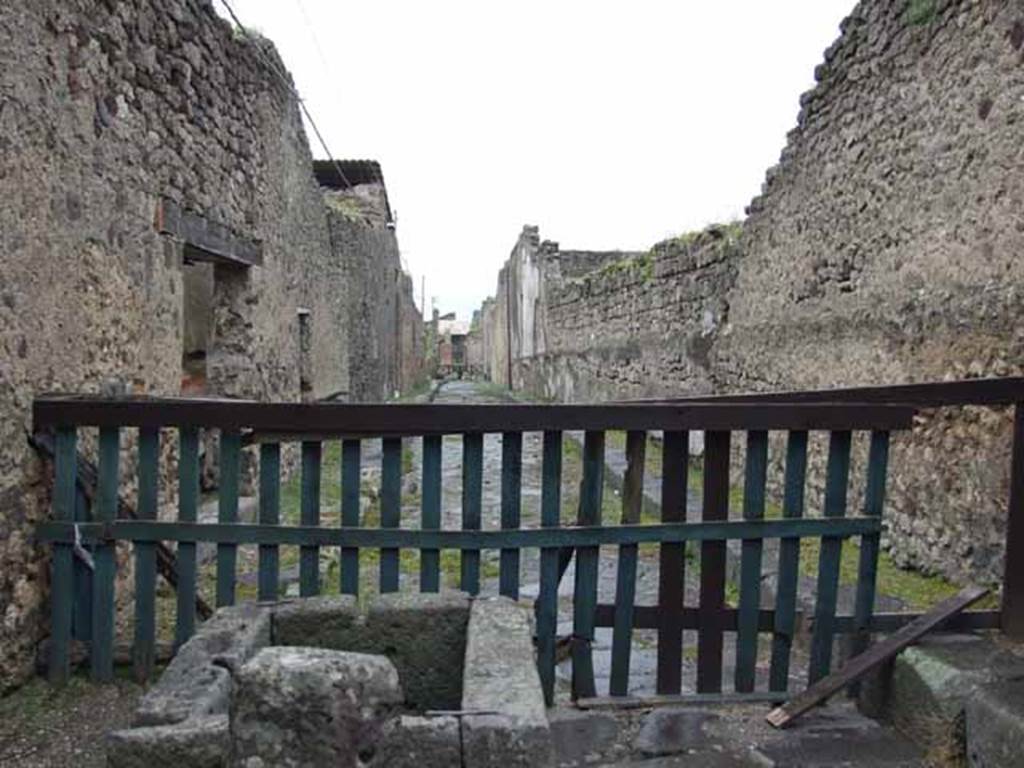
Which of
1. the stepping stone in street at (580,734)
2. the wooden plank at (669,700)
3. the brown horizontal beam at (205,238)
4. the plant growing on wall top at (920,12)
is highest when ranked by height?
the plant growing on wall top at (920,12)

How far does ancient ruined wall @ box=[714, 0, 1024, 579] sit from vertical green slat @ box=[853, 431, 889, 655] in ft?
5.09

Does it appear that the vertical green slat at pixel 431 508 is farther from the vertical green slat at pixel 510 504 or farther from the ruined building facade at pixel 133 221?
the ruined building facade at pixel 133 221

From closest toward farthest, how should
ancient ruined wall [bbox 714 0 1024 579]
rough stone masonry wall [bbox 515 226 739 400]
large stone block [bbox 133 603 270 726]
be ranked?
1. large stone block [bbox 133 603 270 726]
2. ancient ruined wall [bbox 714 0 1024 579]
3. rough stone masonry wall [bbox 515 226 739 400]

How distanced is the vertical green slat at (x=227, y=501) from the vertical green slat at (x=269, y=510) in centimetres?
9

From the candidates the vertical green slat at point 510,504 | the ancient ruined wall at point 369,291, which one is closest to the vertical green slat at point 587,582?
the vertical green slat at point 510,504

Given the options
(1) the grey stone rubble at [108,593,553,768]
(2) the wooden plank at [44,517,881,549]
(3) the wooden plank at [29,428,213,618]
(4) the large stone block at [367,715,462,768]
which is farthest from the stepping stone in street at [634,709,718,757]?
(3) the wooden plank at [29,428,213,618]

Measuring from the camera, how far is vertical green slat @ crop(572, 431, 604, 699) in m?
3.06

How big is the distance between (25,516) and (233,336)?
413 cm

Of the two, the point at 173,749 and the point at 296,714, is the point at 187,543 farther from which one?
the point at 296,714

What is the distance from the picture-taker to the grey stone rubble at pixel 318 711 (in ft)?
5.06

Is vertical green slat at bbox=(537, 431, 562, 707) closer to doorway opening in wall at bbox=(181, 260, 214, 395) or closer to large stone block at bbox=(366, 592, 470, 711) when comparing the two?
large stone block at bbox=(366, 592, 470, 711)

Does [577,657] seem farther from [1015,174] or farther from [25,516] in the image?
[1015,174]

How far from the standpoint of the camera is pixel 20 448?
307cm

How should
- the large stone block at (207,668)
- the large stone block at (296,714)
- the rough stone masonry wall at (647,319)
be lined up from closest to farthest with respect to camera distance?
the large stone block at (296,714) → the large stone block at (207,668) → the rough stone masonry wall at (647,319)
